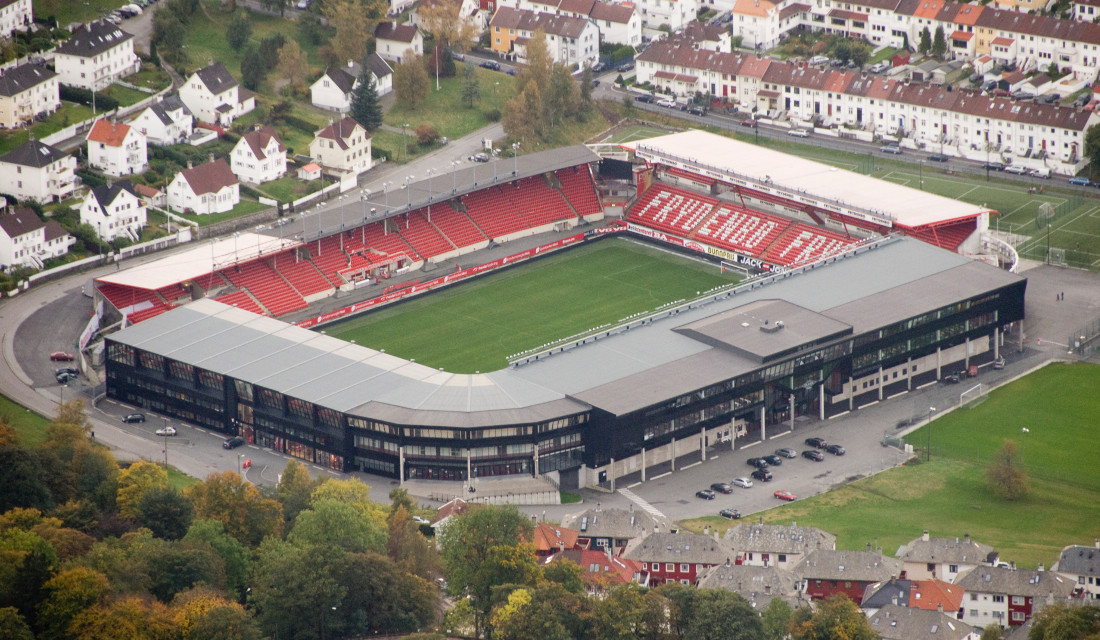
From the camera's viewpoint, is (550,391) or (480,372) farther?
(480,372)

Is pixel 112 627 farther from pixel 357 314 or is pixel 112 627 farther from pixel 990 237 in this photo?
pixel 990 237

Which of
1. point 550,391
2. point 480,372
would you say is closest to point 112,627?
point 550,391

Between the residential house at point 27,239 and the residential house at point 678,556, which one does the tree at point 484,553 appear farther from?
the residential house at point 27,239

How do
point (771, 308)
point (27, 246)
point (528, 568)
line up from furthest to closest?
point (27, 246) < point (771, 308) < point (528, 568)

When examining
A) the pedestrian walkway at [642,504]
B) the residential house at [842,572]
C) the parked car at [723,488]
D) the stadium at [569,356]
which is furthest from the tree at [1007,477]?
the pedestrian walkway at [642,504]

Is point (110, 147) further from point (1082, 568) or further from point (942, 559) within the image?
point (1082, 568)

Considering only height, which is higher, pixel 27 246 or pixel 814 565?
pixel 27 246

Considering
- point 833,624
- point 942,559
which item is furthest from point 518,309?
point 833,624
